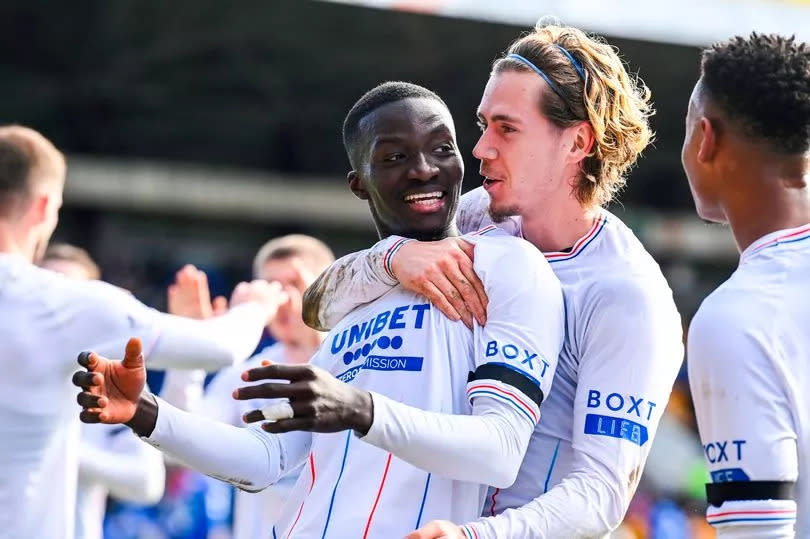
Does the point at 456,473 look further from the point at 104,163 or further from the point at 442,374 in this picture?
the point at 104,163

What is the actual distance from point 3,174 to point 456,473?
2.39 meters

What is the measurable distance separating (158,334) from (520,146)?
1.53 m

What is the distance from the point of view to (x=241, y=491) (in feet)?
19.2

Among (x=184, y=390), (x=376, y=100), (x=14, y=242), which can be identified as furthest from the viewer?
(x=184, y=390)

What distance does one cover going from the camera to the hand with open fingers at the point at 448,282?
3.36 meters

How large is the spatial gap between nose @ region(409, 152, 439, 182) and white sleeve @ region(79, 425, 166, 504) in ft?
8.97

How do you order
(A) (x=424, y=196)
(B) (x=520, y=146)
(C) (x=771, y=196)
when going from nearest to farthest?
(C) (x=771, y=196), (B) (x=520, y=146), (A) (x=424, y=196)

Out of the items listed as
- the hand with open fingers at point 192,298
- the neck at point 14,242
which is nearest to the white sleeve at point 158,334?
the neck at point 14,242

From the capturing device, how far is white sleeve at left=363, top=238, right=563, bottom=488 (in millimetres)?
2975

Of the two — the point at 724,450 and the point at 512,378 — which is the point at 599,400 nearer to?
the point at 512,378

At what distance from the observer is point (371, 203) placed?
12.9 ft

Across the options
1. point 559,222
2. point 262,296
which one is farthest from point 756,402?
point 262,296

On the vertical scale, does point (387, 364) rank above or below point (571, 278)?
below

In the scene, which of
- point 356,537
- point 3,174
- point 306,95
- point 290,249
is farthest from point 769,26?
point 356,537
